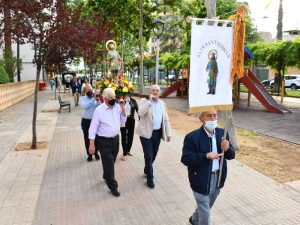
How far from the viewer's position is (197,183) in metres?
4.29

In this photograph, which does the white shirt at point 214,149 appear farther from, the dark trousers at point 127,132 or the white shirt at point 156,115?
the dark trousers at point 127,132

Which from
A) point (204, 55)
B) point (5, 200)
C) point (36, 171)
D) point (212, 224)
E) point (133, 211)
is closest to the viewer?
point (204, 55)

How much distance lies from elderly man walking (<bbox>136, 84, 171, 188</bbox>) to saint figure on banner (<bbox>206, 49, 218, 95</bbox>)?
2393mm

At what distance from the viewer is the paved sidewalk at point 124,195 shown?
17.9 ft

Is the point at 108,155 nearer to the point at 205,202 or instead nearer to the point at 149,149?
the point at 149,149

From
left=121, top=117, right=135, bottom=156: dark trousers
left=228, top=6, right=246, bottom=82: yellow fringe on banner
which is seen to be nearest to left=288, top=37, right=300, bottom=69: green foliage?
Result: left=121, top=117, right=135, bottom=156: dark trousers

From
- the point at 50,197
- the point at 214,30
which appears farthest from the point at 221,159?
the point at 50,197

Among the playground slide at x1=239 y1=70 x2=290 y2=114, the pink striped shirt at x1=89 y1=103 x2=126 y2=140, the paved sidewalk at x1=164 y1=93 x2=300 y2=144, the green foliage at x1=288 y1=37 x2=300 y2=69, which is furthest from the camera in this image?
the green foliage at x1=288 y1=37 x2=300 y2=69

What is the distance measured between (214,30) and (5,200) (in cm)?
443

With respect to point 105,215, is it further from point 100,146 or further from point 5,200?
point 5,200

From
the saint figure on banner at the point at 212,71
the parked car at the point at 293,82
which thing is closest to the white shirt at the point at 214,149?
the saint figure on banner at the point at 212,71

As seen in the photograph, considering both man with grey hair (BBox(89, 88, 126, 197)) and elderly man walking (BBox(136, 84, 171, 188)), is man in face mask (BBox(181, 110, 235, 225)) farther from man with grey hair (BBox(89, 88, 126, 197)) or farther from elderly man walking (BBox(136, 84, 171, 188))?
elderly man walking (BBox(136, 84, 171, 188))

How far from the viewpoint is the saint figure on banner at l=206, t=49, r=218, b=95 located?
4.25m

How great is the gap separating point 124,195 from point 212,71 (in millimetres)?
3036
